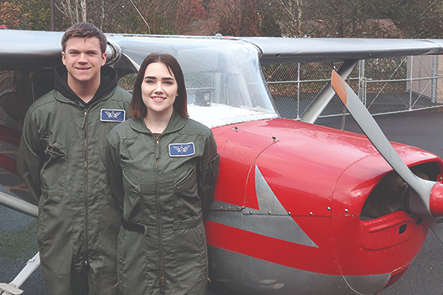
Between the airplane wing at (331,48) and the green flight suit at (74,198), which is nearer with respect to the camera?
the green flight suit at (74,198)

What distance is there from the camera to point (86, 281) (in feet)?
8.59

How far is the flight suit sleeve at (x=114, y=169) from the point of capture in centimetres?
236

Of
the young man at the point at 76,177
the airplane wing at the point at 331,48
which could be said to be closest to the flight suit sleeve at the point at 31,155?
the young man at the point at 76,177

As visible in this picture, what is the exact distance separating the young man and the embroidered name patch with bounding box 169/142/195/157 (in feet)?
1.62

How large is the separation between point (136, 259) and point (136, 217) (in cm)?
22

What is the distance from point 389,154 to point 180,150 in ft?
3.70

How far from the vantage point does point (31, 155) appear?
263cm

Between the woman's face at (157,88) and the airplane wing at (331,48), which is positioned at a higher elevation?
the airplane wing at (331,48)

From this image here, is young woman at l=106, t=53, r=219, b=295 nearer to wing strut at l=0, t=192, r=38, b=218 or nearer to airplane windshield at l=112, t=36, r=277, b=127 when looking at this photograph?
airplane windshield at l=112, t=36, r=277, b=127

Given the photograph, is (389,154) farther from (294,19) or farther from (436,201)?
(294,19)

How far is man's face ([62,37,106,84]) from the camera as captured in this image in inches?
100

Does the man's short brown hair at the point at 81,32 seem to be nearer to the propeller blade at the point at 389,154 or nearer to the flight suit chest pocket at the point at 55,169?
the flight suit chest pocket at the point at 55,169

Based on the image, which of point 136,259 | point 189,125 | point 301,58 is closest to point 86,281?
point 136,259

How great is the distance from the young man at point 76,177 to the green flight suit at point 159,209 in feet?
0.65
